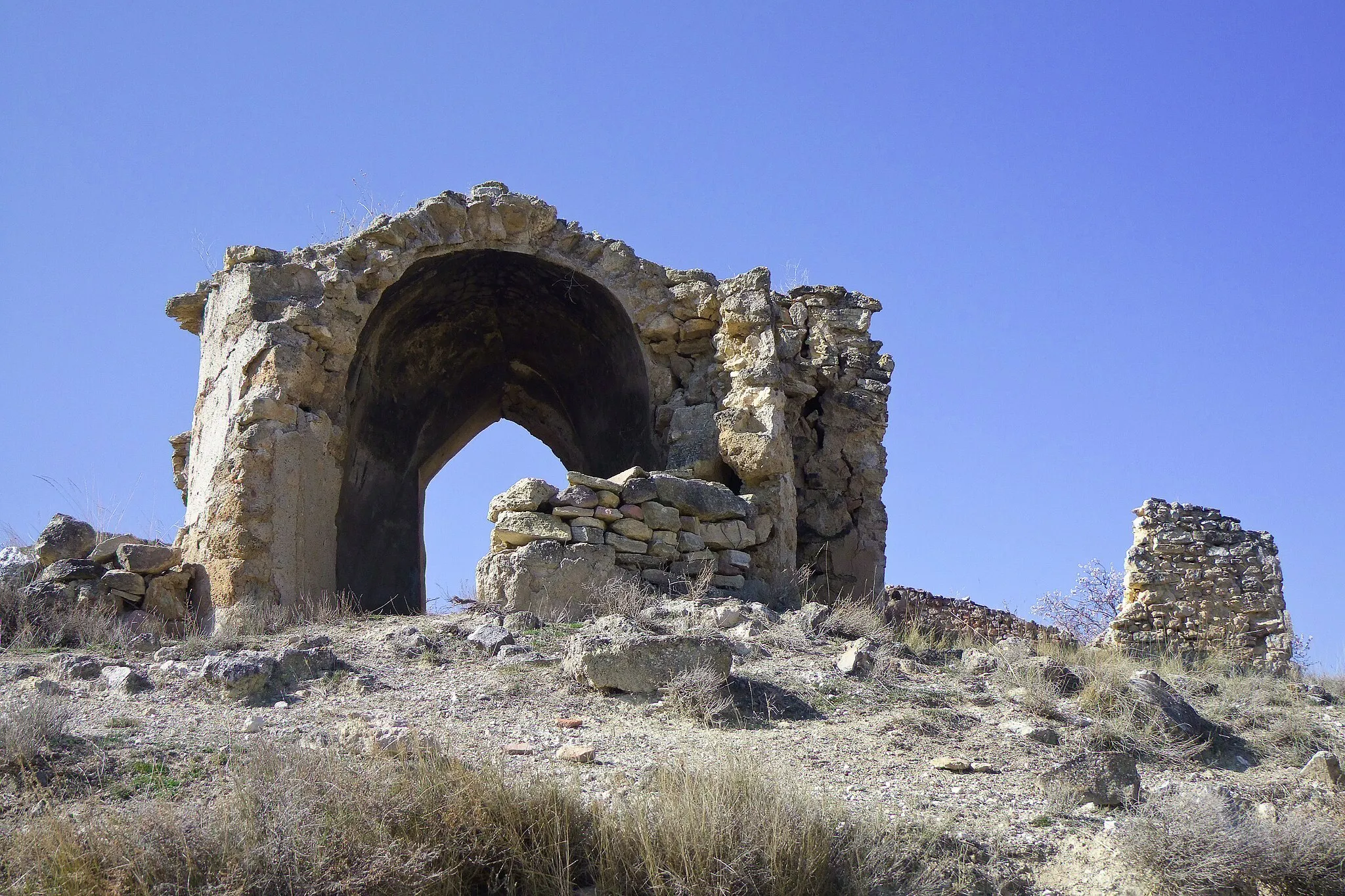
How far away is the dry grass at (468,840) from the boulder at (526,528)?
3464 millimetres

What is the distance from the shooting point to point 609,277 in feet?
32.2

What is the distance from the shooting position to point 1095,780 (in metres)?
4.65

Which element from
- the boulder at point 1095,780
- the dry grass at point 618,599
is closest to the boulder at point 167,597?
the dry grass at point 618,599

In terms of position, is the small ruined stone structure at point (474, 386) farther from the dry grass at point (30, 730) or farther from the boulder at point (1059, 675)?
the dry grass at point (30, 730)

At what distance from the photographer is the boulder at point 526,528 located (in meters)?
7.66

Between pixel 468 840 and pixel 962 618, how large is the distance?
8.75m

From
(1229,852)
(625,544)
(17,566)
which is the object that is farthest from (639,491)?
(1229,852)

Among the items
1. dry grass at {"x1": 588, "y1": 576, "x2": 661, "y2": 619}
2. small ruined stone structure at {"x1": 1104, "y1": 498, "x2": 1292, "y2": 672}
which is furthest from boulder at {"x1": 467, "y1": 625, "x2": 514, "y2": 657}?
small ruined stone structure at {"x1": 1104, "y1": 498, "x2": 1292, "y2": 672}

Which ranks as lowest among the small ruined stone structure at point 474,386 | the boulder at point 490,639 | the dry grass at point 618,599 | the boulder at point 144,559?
the boulder at point 490,639

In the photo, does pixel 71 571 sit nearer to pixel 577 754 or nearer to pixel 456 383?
pixel 456 383

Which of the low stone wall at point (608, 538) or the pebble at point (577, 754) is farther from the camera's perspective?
the low stone wall at point (608, 538)

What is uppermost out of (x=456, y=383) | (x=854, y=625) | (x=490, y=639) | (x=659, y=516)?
(x=456, y=383)

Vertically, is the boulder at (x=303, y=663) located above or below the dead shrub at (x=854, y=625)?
below

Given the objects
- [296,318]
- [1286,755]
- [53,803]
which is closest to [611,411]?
[296,318]
